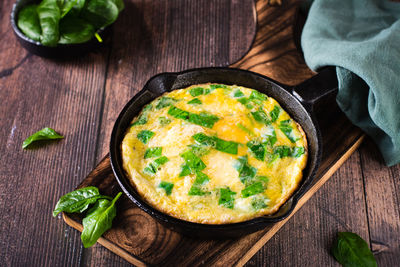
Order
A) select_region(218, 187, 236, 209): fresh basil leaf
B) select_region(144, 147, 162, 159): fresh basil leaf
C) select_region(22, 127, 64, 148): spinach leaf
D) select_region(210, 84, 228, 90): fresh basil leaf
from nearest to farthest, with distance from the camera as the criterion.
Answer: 1. select_region(218, 187, 236, 209): fresh basil leaf
2. select_region(144, 147, 162, 159): fresh basil leaf
3. select_region(210, 84, 228, 90): fresh basil leaf
4. select_region(22, 127, 64, 148): spinach leaf

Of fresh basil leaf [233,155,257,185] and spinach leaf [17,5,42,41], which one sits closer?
fresh basil leaf [233,155,257,185]

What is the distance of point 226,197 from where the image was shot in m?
2.53

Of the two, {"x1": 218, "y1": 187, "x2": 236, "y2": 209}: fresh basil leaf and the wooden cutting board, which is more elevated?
{"x1": 218, "y1": 187, "x2": 236, "y2": 209}: fresh basil leaf

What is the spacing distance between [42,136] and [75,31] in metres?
0.95

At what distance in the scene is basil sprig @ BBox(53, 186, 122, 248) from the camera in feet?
8.64

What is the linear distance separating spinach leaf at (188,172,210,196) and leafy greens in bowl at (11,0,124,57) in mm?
1744

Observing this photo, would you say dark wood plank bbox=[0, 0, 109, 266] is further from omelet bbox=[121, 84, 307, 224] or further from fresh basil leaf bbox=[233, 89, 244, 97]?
fresh basil leaf bbox=[233, 89, 244, 97]

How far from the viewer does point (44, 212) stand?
9.90 feet

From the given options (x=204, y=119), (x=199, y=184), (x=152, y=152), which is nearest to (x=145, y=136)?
(x=152, y=152)

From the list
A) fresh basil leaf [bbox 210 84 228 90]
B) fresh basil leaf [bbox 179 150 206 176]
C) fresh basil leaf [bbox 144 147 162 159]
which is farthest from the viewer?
fresh basil leaf [bbox 210 84 228 90]

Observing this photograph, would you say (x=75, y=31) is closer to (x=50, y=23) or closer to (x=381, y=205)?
(x=50, y=23)

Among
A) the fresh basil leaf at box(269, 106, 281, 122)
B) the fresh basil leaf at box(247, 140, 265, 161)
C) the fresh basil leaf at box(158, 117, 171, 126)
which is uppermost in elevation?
the fresh basil leaf at box(158, 117, 171, 126)

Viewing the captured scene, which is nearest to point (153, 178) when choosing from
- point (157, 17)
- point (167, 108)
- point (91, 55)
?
point (167, 108)

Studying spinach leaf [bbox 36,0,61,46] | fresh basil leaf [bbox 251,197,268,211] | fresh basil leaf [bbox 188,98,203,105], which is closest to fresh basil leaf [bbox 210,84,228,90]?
fresh basil leaf [bbox 188,98,203,105]
